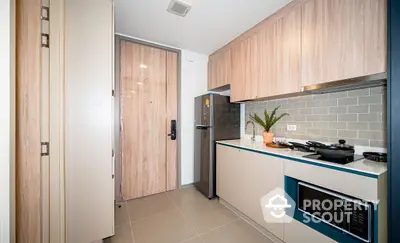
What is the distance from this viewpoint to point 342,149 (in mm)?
1379

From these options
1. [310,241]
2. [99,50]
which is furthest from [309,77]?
[99,50]

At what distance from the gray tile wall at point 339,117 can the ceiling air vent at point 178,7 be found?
1752 millimetres

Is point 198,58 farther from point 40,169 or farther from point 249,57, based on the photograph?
point 40,169

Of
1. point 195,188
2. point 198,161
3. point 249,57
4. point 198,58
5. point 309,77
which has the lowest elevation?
point 195,188

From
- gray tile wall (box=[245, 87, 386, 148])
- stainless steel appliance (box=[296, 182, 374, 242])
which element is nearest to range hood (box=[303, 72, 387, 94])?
gray tile wall (box=[245, 87, 386, 148])

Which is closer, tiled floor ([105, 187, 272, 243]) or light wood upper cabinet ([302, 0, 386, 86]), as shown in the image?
light wood upper cabinet ([302, 0, 386, 86])

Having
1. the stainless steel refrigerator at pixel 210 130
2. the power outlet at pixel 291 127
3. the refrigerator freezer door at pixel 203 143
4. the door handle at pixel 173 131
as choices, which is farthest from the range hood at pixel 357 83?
the door handle at pixel 173 131

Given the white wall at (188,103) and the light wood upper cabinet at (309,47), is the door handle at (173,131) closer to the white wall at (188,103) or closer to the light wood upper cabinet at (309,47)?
the white wall at (188,103)

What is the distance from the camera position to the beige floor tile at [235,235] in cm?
169

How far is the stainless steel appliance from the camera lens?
1.12 meters

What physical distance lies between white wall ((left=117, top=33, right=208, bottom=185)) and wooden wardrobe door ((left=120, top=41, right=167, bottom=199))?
0.35 meters

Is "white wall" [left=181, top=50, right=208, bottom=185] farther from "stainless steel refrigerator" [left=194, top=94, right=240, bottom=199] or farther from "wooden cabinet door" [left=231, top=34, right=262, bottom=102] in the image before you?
"wooden cabinet door" [left=231, top=34, right=262, bottom=102]

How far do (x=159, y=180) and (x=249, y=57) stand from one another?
2.48 metres

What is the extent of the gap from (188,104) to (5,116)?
235cm
